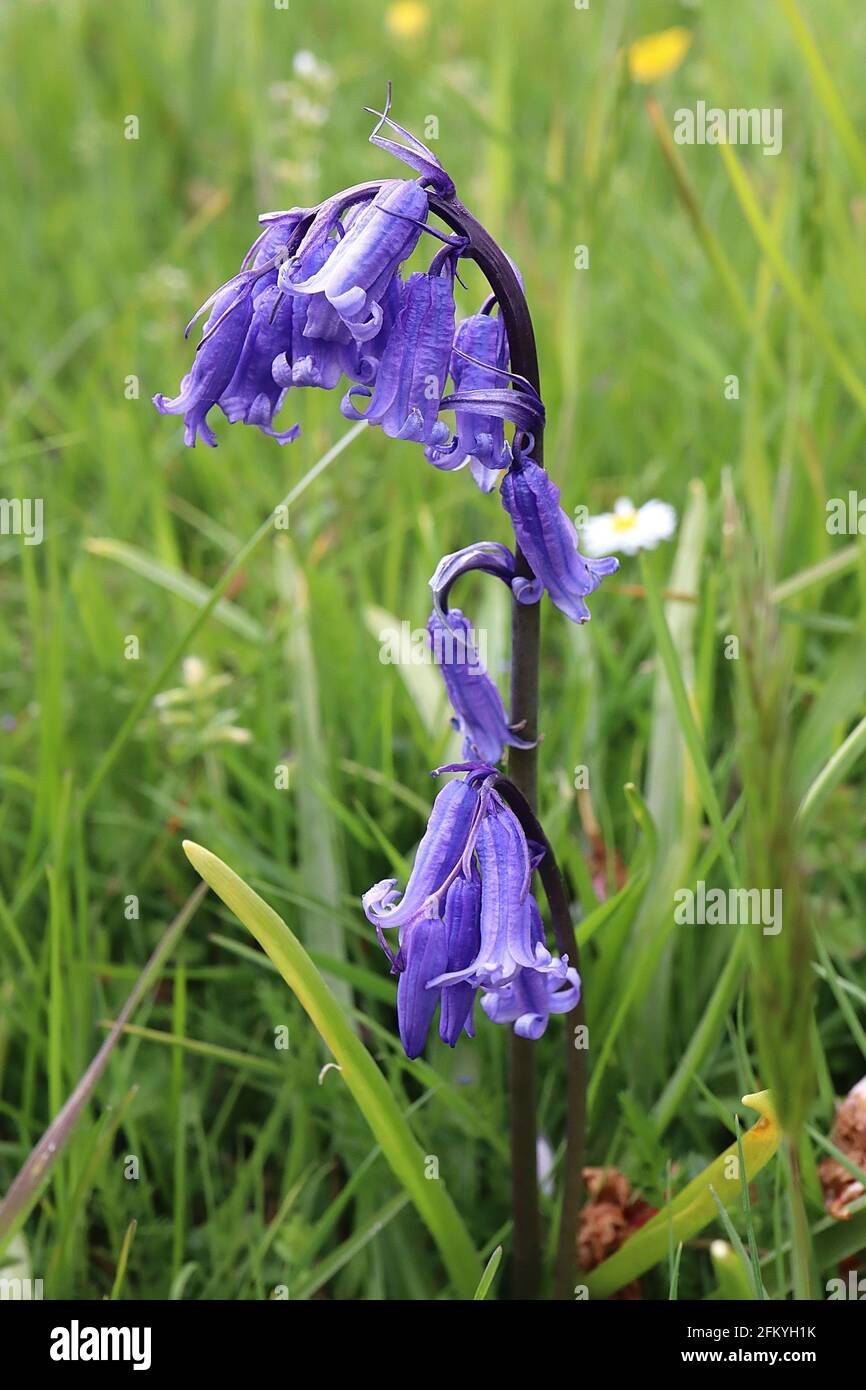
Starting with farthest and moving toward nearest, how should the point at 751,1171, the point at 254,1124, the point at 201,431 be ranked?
the point at 254,1124 < the point at 751,1171 < the point at 201,431

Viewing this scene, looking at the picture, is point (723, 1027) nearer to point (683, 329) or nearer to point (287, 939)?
point (287, 939)

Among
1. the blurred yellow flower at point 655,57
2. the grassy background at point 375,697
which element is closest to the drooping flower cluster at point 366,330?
the grassy background at point 375,697

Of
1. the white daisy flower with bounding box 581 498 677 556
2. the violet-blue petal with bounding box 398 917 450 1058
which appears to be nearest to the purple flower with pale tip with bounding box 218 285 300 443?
the violet-blue petal with bounding box 398 917 450 1058

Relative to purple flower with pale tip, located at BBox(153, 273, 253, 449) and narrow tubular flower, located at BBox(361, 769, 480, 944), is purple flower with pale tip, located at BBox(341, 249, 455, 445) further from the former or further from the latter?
narrow tubular flower, located at BBox(361, 769, 480, 944)

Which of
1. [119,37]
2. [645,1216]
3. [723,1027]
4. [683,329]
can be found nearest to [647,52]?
[683,329]

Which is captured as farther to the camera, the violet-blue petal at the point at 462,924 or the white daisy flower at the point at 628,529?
the white daisy flower at the point at 628,529

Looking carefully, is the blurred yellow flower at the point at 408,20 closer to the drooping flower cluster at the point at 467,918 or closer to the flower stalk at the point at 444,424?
the flower stalk at the point at 444,424

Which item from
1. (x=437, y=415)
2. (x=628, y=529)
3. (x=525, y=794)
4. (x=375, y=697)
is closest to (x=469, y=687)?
(x=525, y=794)
